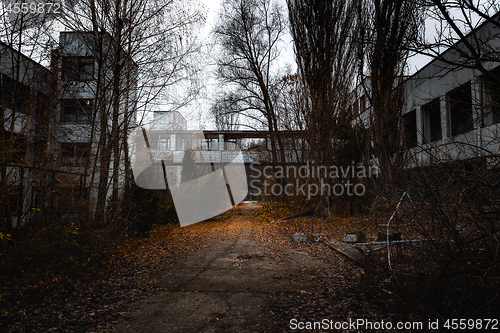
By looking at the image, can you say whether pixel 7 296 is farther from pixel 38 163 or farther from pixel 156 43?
pixel 156 43

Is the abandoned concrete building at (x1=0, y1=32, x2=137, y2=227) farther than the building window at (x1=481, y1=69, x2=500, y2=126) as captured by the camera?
Yes

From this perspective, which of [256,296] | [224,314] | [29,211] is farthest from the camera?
[29,211]

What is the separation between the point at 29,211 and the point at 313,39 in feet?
34.8

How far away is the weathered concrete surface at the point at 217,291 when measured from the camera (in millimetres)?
3445

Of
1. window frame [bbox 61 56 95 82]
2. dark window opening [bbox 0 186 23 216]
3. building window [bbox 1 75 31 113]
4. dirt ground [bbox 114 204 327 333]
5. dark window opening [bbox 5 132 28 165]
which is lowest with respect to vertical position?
dirt ground [bbox 114 204 327 333]

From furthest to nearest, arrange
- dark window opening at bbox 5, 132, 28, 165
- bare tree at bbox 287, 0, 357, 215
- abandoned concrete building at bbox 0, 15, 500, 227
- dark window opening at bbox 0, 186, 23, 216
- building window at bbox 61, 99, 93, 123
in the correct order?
bare tree at bbox 287, 0, 357, 215 → building window at bbox 61, 99, 93, 123 → dark window opening at bbox 5, 132, 28, 165 → dark window opening at bbox 0, 186, 23, 216 → abandoned concrete building at bbox 0, 15, 500, 227

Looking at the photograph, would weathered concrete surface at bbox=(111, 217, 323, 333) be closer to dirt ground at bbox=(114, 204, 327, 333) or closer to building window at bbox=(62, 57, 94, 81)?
dirt ground at bbox=(114, 204, 327, 333)

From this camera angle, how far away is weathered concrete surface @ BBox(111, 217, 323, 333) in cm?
345

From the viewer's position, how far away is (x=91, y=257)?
5535mm

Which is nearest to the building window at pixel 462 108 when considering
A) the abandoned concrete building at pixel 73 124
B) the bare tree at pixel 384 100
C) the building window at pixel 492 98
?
the abandoned concrete building at pixel 73 124

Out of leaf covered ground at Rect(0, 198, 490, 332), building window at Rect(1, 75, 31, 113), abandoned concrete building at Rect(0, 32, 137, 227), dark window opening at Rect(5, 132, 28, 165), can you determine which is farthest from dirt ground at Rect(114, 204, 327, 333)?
building window at Rect(1, 75, 31, 113)

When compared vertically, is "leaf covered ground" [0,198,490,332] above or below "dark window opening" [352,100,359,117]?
below

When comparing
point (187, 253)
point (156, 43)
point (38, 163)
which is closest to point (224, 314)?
point (187, 253)

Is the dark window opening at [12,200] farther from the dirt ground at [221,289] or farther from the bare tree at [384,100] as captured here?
the bare tree at [384,100]
